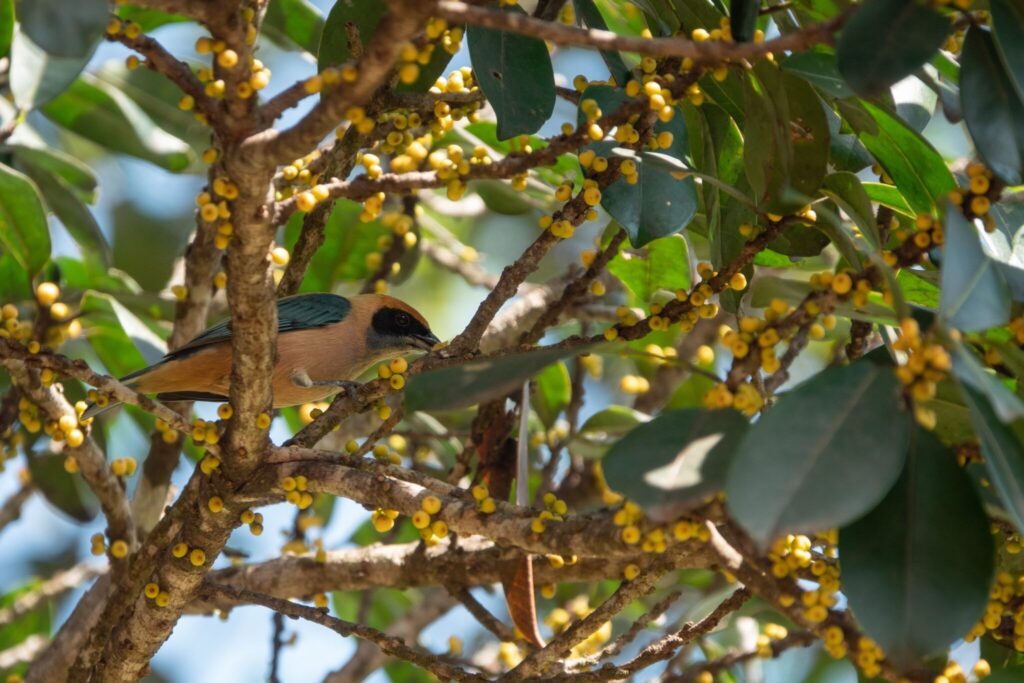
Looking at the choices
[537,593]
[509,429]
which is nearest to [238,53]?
[509,429]

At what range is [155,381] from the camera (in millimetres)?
4445

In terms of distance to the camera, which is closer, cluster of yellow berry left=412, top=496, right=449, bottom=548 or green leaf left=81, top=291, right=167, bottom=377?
cluster of yellow berry left=412, top=496, right=449, bottom=548

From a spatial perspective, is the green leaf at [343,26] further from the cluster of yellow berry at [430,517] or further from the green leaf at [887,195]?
the green leaf at [887,195]

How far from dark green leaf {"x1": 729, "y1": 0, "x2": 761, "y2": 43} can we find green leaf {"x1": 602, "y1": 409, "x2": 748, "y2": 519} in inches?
31.5

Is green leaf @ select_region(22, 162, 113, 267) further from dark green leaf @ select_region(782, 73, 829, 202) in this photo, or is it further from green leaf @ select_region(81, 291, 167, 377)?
dark green leaf @ select_region(782, 73, 829, 202)

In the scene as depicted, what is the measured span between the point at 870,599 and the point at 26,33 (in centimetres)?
183

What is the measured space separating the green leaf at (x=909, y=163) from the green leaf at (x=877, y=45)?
0.67 metres

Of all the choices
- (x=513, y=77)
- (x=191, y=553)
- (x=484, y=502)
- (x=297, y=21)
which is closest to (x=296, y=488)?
(x=191, y=553)

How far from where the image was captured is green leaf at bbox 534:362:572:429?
5133 mm

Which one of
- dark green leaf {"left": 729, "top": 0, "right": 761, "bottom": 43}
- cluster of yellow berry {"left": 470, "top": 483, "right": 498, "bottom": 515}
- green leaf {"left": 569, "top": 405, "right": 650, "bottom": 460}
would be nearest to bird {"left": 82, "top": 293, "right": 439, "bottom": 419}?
green leaf {"left": 569, "top": 405, "right": 650, "bottom": 460}

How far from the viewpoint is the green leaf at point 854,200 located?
2.52 meters

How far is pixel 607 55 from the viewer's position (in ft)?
9.37

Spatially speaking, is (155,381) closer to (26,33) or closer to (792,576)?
(26,33)

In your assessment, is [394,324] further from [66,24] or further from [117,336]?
[66,24]
